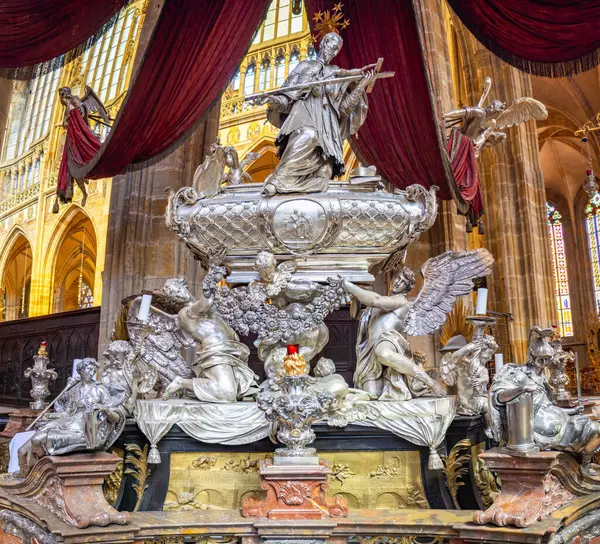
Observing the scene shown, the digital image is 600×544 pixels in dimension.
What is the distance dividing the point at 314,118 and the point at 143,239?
9.27 feet

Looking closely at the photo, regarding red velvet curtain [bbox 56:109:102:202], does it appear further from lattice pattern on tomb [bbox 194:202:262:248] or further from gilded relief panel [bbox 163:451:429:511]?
gilded relief panel [bbox 163:451:429:511]

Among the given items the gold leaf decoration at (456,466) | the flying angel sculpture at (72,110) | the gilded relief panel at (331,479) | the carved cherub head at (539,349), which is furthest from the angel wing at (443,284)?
the flying angel sculpture at (72,110)

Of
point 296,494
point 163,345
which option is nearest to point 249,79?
point 163,345

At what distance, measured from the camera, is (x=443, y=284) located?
3984mm

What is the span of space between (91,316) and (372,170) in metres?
4.83

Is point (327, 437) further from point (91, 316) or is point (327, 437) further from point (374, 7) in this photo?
point (91, 316)

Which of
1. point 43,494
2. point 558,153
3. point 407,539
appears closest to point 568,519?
point 407,539

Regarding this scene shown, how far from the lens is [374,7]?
5.23 metres

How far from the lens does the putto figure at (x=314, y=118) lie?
4.11 m

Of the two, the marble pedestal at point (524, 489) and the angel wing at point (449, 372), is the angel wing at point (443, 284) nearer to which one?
the angel wing at point (449, 372)

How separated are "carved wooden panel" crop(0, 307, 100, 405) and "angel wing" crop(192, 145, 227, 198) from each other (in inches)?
150

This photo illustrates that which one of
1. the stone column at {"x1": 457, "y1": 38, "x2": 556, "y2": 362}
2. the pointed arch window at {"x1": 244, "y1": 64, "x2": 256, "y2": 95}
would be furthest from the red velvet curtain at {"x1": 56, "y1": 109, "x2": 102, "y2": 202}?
the pointed arch window at {"x1": 244, "y1": 64, "x2": 256, "y2": 95}

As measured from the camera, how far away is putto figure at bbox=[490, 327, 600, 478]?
3086 millimetres

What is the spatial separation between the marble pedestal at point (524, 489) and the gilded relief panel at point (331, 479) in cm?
58
